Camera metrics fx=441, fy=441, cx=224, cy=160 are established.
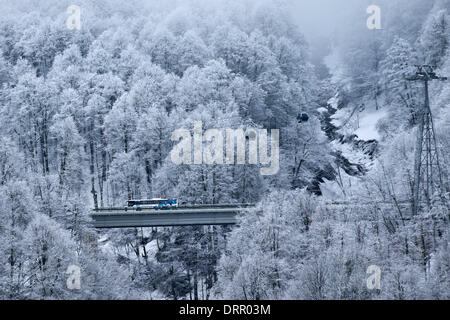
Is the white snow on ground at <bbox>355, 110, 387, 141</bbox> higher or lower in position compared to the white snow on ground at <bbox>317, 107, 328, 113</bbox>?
lower

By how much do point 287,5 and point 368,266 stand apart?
238ft

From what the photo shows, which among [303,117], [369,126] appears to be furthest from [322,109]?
[303,117]

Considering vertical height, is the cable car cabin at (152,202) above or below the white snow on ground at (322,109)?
below

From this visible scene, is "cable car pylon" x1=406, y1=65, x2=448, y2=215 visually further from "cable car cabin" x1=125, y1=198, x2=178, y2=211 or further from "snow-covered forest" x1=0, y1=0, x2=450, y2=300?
"cable car cabin" x1=125, y1=198, x2=178, y2=211

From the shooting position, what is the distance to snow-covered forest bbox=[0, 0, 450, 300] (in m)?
29.7

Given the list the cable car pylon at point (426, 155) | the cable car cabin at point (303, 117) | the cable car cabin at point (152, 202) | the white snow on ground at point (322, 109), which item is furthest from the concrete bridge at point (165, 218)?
the white snow on ground at point (322, 109)

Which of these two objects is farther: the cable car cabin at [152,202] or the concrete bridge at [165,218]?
the cable car cabin at [152,202]

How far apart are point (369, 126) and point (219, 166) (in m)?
30.1

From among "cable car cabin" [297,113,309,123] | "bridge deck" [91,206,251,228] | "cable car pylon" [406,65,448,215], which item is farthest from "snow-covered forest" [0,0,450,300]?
"bridge deck" [91,206,251,228]

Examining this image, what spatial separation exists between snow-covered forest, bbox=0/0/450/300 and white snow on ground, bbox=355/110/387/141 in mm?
285

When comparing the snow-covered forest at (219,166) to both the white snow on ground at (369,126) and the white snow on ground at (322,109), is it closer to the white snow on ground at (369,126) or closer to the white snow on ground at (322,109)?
the white snow on ground at (369,126)

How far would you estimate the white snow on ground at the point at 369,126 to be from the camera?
62.9 meters

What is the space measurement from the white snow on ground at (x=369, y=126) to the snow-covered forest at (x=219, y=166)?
0.29 meters
